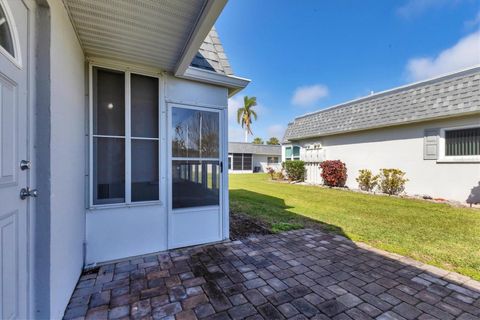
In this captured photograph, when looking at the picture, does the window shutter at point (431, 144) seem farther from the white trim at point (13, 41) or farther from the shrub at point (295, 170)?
the white trim at point (13, 41)

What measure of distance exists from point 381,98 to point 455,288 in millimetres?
8276

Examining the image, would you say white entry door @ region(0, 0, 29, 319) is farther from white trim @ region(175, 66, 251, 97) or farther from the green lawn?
the green lawn

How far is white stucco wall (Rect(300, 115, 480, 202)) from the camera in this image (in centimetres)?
638

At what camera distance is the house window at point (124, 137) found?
2727 millimetres

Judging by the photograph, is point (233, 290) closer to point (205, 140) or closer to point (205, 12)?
point (205, 140)

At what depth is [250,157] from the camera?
22078mm

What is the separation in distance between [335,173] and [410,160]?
113 inches

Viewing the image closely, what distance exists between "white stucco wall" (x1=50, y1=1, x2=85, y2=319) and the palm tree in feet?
80.7

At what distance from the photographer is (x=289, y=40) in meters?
9.39

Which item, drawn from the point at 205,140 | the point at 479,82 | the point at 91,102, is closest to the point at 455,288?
the point at 205,140

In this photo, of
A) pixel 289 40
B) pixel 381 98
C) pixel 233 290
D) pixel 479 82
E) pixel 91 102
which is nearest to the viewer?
pixel 233 290

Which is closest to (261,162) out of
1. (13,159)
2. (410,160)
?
(410,160)

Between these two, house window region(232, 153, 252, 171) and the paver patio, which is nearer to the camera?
the paver patio

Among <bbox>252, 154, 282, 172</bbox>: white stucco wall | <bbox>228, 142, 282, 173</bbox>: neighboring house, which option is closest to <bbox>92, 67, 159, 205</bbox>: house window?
<bbox>228, 142, 282, 173</bbox>: neighboring house
